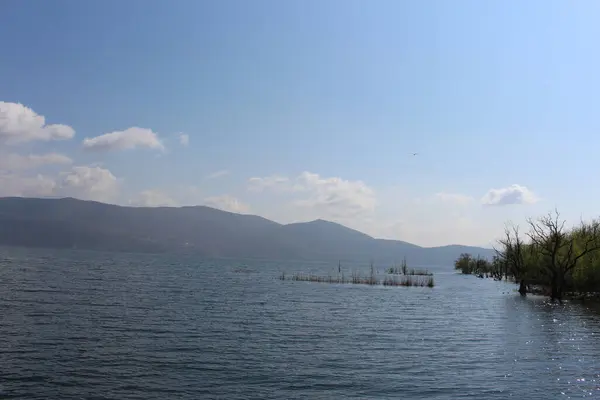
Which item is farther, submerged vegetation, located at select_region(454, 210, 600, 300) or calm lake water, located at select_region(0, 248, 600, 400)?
submerged vegetation, located at select_region(454, 210, 600, 300)

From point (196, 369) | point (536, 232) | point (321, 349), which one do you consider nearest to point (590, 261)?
point (536, 232)

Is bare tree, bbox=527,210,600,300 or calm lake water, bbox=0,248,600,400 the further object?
bare tree, bbox=527,210,600,300

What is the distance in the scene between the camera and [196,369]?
73.4 ft

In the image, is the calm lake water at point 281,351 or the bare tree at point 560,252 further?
the bare tree at point 560,252

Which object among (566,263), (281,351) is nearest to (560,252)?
(566,263)

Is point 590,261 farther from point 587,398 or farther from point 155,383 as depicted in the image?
point 155,383

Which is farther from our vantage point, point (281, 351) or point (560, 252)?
point (560, 252)

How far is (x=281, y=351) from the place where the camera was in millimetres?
26953

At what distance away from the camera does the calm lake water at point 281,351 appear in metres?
19.9

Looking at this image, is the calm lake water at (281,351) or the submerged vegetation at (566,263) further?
the submerged vegetation at (566,263)

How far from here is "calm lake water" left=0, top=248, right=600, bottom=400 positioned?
19922mm

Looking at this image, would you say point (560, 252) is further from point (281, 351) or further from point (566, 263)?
point (281, 351)

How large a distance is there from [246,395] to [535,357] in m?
17.2

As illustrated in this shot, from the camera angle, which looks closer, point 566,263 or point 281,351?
point 281,351
